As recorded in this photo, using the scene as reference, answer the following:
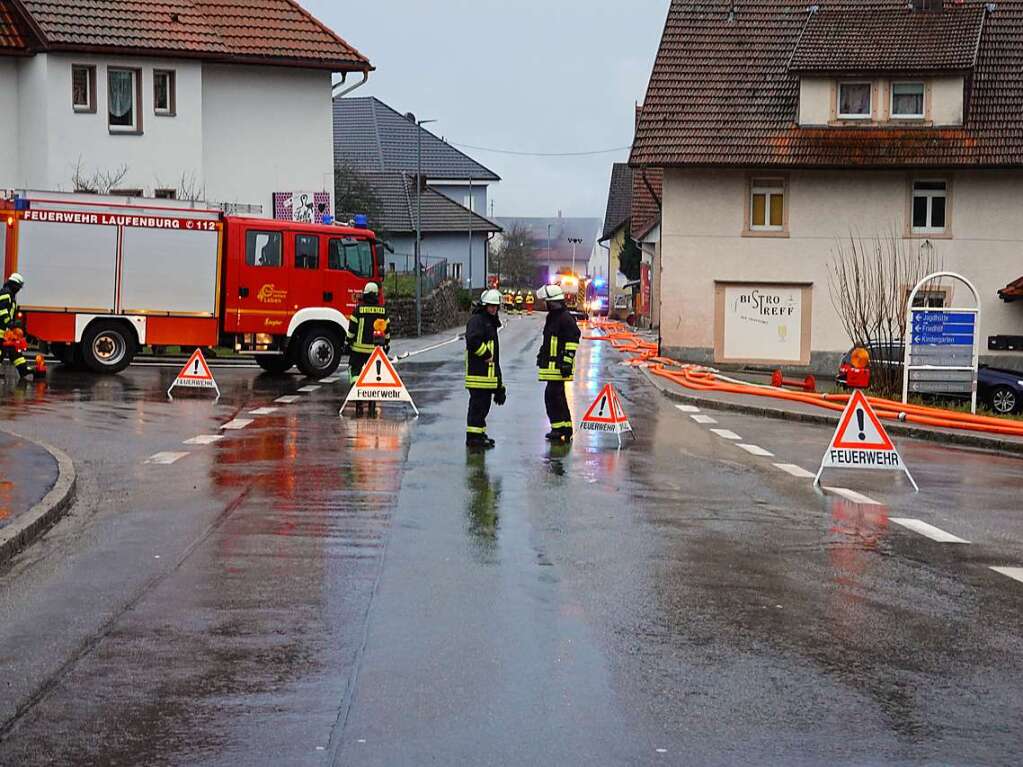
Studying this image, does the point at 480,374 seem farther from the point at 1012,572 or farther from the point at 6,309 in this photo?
the point at 6,309

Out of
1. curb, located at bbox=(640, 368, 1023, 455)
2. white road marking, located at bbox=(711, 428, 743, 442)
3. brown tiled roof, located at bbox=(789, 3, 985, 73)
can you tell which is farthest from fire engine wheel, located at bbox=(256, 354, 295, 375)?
brown tiled roof, located at bbox=(789, 3, 985, 73)

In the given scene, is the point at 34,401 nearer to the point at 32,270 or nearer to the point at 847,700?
the point at 32,270

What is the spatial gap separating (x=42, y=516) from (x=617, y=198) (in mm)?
90247

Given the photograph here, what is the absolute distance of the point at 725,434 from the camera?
18359 mm

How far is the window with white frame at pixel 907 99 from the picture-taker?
3672cm

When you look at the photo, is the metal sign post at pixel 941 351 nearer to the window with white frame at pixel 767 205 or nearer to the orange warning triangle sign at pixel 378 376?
the orange warning triangle sign at pixel 378 376

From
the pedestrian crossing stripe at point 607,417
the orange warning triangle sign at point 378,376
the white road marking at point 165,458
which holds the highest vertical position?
the orange warning triangle sign at point 378,376

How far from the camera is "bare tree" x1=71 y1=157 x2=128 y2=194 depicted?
3562cm

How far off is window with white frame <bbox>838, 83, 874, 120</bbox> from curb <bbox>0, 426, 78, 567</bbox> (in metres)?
27.8

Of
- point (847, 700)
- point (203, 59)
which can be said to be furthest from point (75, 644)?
point (203, 59)

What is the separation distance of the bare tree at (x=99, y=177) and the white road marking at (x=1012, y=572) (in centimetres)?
2982

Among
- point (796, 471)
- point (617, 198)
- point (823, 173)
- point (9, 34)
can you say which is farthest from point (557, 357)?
point (617, 198)

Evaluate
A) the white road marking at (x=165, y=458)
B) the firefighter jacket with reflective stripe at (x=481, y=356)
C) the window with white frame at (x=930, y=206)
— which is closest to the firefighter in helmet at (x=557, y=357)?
the firefighter jacket with reflective stripe at (x=481, y=356)

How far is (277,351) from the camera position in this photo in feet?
86.4
